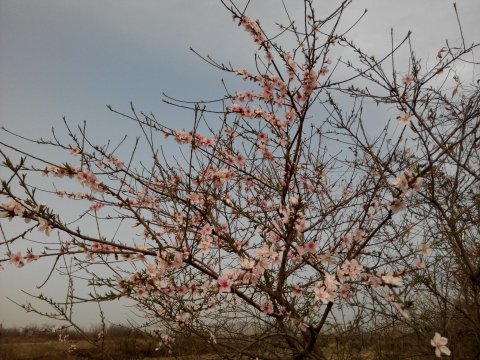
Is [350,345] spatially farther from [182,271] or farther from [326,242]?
[182,271]

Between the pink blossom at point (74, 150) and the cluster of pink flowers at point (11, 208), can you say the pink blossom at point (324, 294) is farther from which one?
the pink blossom at point (74, 150)

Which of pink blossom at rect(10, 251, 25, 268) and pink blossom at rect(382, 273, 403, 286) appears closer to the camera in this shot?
pink blossom at rect(382, 273, 403, 286)

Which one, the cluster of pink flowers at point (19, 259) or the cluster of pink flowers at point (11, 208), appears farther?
the cluster of pink flowers at point (19, 259)

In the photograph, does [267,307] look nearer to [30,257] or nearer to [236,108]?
[30,257]

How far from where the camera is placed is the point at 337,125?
388 centimetres

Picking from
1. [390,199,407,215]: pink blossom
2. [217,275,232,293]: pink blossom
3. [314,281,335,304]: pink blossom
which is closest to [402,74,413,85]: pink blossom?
[390,199,407,215]: pink blossom

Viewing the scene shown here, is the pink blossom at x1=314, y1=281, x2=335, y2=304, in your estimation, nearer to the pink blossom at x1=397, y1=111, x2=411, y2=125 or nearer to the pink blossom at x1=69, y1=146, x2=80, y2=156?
the pink blossom at x1=397, y1=111, x2=411, y2=125

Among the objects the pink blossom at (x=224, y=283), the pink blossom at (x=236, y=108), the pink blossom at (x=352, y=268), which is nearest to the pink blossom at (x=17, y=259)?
the pink blossom at (x=224, y=283)

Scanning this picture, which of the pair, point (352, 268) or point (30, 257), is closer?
point (352, 268)

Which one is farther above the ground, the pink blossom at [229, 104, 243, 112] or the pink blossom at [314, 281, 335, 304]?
the pink blossom at [229, 104, 243, 112]

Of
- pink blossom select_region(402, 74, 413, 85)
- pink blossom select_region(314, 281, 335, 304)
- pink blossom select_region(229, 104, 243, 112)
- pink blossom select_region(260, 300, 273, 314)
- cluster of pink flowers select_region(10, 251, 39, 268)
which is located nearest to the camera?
pink blossom select_region(314, 281, 335, 304)

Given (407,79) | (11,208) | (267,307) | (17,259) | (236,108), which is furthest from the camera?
(236,108)

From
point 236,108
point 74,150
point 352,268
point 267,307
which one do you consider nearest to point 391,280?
point 352,268

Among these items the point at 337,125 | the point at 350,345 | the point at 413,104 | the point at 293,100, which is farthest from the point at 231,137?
the point at 350,345
